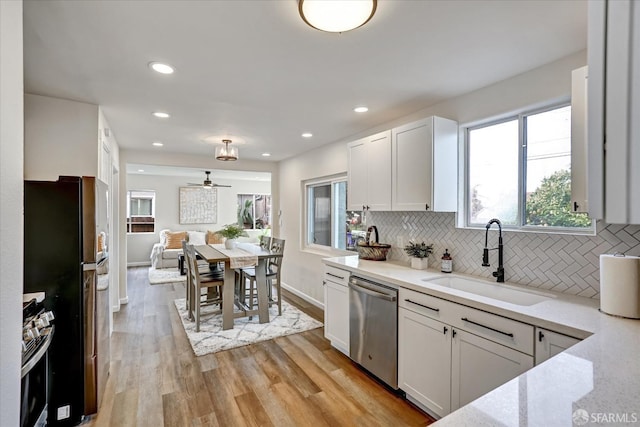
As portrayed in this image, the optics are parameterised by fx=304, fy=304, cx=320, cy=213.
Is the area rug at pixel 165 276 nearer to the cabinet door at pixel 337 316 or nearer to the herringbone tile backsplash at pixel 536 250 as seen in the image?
the cabinet door at pixel 337 316

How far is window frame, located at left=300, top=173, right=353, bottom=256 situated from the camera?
4.47 m

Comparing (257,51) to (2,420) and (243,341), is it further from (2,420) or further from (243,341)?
(243,341)

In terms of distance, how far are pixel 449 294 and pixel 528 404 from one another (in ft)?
3.78

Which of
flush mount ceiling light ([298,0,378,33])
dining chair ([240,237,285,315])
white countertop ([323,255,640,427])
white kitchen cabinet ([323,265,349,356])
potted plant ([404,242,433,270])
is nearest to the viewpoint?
white countertop ([323,255,640,427])

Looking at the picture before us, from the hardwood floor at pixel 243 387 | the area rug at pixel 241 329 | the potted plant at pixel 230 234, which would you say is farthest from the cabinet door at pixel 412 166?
the potted plant at pixel 230 234

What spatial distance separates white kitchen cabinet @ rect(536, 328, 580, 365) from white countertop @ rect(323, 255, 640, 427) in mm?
30

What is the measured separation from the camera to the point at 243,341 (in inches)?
133

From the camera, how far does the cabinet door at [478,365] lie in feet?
5.38

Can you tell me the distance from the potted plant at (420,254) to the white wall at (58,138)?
3016 millimetres

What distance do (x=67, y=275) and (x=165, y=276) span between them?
196 inches

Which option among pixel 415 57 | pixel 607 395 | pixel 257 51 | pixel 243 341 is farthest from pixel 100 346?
pixel 415 57

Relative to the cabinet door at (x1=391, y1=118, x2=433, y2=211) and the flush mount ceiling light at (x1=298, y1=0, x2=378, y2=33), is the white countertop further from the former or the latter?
the flush mount ceiling light at (x1=298, y1=0, x2=378, y2=33)

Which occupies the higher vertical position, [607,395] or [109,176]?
[109,176]

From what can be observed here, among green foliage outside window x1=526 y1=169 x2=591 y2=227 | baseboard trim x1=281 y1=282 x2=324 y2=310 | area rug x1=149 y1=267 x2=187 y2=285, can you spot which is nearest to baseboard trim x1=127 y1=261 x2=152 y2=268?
area rug x1=149 y1=267 x2=187 y2=285
